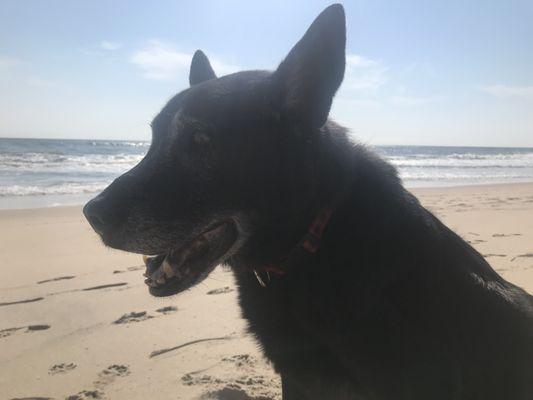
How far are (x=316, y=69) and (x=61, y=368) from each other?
2557 mm

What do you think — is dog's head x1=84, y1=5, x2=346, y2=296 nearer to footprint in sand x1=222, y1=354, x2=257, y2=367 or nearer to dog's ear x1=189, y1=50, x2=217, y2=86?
A: dog's ear x1=189, y1=50, x2=217, y2=86

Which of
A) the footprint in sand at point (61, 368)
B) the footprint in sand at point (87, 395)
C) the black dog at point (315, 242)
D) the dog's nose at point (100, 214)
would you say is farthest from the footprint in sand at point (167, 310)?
the dog's nose at point (100, 214)

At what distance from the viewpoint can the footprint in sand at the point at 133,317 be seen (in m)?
3.91

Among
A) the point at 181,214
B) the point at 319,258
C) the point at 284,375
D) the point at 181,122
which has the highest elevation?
the point at 181,122

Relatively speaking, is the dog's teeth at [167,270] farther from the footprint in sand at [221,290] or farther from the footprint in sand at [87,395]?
the footprint in sand at [221,290]

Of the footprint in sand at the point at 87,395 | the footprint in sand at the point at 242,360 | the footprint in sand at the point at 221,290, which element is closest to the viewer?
the footprint in sand at the point at 87,395

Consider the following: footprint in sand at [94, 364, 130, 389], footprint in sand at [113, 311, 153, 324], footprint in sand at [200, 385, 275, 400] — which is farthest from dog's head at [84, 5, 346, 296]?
footprint in sand at [113, 311, 153, 324]

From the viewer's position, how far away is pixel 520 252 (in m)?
5.89

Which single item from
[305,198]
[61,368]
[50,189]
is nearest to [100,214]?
[305,198]

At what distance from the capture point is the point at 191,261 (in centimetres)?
226

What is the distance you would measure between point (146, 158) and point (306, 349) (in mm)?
1212

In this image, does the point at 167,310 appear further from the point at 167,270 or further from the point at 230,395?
the point at 167,270

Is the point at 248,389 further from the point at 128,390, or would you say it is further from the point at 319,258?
the point at 319,258

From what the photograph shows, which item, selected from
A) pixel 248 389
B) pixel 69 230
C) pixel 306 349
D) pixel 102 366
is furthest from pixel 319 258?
pixel 69 230
